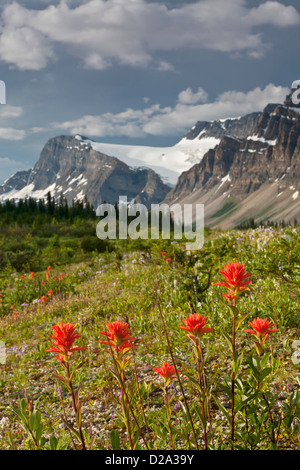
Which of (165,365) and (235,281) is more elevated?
(235,281)

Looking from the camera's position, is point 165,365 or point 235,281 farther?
point 165,365

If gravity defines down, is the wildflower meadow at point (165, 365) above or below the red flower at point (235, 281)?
below

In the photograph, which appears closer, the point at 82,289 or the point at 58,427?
the point at 58,427

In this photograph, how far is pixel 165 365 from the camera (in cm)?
206

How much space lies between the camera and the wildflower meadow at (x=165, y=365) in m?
1.95

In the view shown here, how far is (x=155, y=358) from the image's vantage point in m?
4.74

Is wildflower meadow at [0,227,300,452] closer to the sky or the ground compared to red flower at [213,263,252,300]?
closer to the ground

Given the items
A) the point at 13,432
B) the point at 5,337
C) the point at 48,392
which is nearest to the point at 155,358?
the point at 48,392

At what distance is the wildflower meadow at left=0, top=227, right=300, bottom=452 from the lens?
1.95 m
